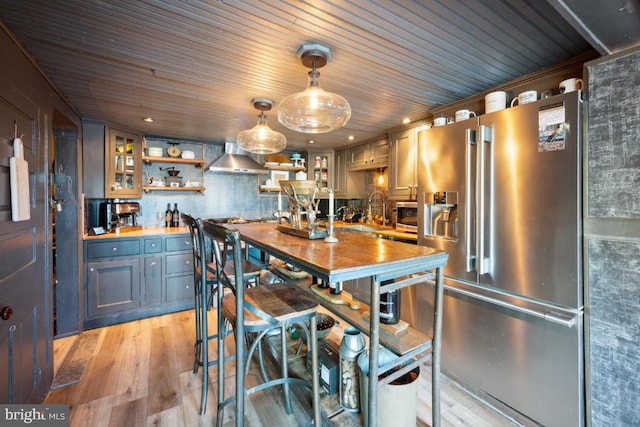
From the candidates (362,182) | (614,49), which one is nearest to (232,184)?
Answer: (362,182)

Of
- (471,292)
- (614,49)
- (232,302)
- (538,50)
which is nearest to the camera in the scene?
(614,49)

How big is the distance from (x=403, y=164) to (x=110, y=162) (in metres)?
3.36

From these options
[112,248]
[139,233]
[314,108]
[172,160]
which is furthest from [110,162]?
[314,108]

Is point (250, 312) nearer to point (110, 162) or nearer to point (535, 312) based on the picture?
point (535, 312)

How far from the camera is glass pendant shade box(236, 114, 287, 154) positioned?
7.70 feet

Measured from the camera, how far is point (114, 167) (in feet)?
10.4

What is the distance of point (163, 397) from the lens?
1.88 m

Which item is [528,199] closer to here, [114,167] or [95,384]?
[95,384]

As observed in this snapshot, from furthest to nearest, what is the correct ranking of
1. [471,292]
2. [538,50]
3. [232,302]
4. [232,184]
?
[232,184] < [471,292] < [538,50] < [232,302]

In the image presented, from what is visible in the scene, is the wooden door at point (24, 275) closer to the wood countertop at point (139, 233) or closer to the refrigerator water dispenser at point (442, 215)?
the wood countertop at point (139, 233)

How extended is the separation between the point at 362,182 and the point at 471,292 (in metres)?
2.90

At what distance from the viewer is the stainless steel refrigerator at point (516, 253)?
1524 mm

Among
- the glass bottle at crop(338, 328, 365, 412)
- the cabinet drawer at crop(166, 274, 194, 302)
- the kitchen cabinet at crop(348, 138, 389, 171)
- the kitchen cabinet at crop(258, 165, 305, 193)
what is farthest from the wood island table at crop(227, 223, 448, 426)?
the kitchen cabinet at crop(258, 165, 305, 193)

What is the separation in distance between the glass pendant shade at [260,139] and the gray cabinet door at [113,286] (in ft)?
6.33
